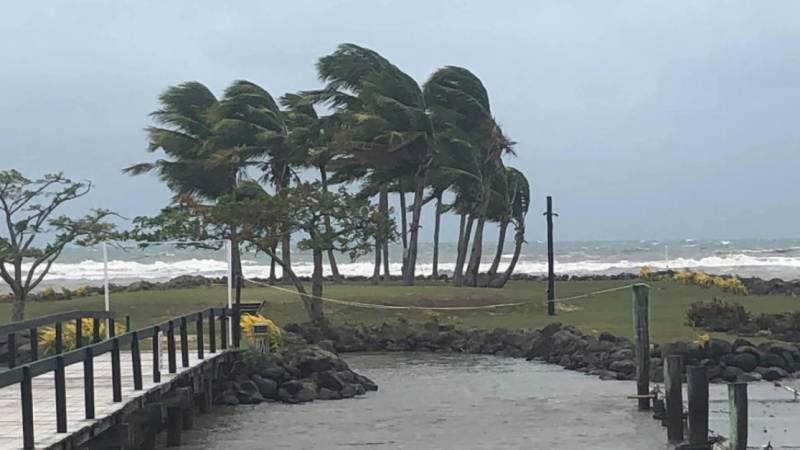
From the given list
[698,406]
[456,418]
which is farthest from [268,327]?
[698,406]

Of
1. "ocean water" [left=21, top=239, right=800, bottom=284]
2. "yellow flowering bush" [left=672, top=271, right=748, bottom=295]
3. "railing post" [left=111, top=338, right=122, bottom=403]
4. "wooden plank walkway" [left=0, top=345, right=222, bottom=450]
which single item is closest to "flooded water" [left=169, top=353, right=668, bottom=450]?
"wooden plank walkway" [left=0, top=345, right=222, bottom=450]

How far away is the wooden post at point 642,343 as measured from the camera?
19.3 metres

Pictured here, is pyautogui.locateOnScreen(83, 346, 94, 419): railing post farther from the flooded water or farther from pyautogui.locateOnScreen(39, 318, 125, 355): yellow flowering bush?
pyautogui.locateOnScreen(39, 318, 125, 355): yellow flowering bush

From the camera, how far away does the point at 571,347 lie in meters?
26.9

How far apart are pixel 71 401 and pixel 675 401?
7724 mm

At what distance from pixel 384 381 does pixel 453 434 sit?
646cm

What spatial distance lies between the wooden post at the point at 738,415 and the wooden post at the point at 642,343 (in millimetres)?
6283

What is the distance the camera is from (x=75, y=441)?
39.4ft

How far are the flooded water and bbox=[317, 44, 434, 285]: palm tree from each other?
58.3 ft

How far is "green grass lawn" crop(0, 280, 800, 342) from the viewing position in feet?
106

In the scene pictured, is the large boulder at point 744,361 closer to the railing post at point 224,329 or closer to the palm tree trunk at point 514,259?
the railing post at point 224,329

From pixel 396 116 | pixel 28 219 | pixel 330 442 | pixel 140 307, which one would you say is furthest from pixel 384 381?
pixel 396 116

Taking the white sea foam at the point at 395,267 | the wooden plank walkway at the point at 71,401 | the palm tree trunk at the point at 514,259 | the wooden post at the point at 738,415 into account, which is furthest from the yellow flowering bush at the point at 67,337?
the white sea foam at the point at 395,267

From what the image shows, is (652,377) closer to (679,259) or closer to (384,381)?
(384,381)
